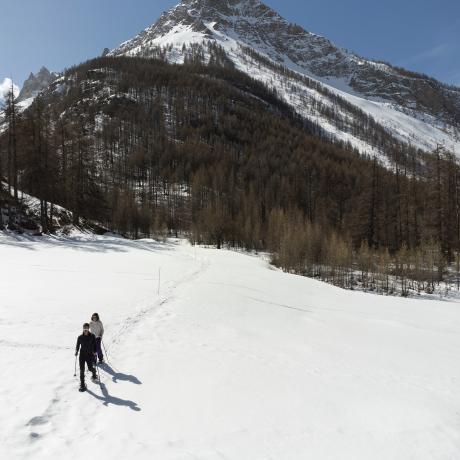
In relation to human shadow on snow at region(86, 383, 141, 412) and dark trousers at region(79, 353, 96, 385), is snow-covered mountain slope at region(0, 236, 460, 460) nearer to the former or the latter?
human shadow on snow at region(86, 383, 141, 412)

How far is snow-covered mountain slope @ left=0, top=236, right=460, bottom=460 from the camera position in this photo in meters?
6.98

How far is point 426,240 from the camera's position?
44.5m

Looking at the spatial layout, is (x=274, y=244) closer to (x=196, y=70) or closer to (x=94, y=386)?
(x=94, y=386)

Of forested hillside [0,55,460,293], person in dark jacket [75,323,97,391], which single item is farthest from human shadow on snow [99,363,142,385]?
forested hillside [0,55,460,293]

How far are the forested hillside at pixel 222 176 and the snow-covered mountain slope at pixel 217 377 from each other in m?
21.0

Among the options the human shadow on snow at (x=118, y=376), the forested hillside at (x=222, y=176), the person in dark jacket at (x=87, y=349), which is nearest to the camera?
the person in dark jacket at (x=87, y=349)

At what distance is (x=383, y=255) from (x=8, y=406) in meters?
38.5

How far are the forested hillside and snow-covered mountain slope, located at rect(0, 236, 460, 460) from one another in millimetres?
21043

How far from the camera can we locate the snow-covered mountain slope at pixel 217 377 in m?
6.98

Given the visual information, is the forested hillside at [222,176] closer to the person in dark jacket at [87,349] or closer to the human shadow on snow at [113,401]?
the person in dark jacket at [87,349]

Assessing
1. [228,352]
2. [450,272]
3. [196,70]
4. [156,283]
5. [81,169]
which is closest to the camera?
[228,352]

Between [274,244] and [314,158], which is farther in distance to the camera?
[314,158]

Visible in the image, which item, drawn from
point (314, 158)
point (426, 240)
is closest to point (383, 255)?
point (426, 240)

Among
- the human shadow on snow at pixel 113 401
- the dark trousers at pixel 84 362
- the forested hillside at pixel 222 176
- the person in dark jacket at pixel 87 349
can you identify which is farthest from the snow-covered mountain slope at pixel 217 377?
the forested hillside at pixel 222 176
